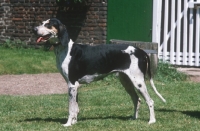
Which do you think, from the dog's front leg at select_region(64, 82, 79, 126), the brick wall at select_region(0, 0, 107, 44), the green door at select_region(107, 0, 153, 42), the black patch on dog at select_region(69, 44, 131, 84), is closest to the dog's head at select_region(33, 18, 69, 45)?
the black patch on dog at select_region(69, 44, 131, 84)

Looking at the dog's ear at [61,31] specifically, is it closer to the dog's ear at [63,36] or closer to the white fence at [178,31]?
the dog's ear at [63,36]

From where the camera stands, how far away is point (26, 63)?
14.0 meters

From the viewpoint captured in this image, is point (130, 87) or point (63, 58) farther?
point (130, 87)

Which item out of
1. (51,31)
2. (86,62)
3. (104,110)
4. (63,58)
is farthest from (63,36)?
(104,110)

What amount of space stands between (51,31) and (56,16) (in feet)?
26.8

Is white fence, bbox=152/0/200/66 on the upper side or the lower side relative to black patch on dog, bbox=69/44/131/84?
lower

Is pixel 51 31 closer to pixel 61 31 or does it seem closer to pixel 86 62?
pixel 61 31

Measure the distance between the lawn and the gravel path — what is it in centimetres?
57

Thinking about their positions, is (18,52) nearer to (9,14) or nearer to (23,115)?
(9,14)

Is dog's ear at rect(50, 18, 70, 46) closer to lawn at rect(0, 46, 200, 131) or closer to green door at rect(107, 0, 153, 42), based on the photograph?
lawn at rect(0, 46, 200, 131)

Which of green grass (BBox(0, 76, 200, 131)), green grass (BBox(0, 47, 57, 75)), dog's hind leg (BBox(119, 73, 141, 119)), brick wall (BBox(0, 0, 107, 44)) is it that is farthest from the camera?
brick wall (BBox(0, 0, 107, 44))

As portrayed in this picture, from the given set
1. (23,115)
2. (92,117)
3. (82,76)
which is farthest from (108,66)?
(23,115)

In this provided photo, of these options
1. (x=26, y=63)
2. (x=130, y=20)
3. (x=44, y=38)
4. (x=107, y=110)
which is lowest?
(x=26, y=63)

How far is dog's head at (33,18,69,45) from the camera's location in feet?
25.7
